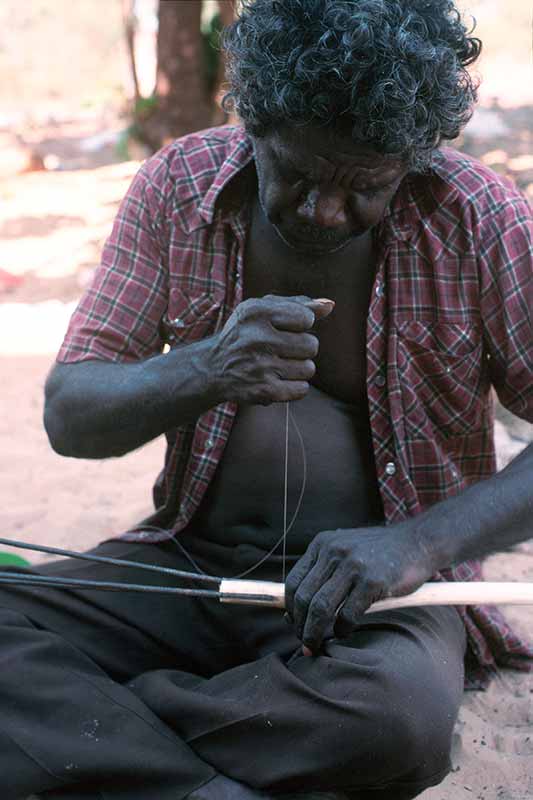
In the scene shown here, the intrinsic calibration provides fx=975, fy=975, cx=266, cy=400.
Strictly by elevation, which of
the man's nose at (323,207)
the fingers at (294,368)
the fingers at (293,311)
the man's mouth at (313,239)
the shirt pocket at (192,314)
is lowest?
the fingers at (294,368)

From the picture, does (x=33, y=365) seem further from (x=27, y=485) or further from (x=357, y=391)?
(x=357, y=391)

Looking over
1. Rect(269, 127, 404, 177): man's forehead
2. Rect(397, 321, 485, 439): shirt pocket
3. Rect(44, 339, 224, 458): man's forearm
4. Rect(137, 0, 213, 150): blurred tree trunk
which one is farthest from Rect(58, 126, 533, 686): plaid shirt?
Rect(137, 0, 213, 150): blurred tree trunk

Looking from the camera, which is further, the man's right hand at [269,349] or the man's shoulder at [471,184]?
the man's shoulder at [471,184]

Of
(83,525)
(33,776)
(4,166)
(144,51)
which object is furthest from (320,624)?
(144,51)

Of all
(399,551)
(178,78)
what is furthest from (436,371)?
(178,78)

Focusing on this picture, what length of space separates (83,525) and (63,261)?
4.07 meters

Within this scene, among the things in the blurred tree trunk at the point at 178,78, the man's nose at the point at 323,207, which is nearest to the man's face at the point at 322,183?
the man's nose at the point at 323,207

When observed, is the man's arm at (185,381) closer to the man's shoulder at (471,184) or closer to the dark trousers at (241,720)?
the dark trousers at (241,720)

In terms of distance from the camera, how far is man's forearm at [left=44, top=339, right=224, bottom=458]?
2076 mm

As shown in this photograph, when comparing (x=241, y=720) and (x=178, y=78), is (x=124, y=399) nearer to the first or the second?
(x=241, y=720)

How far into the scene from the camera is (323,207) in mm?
2023

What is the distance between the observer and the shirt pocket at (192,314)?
242 cm

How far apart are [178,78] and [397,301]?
17.3 ft

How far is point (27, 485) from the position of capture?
4.00 m
